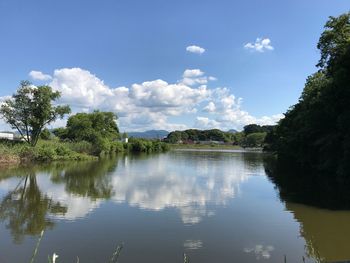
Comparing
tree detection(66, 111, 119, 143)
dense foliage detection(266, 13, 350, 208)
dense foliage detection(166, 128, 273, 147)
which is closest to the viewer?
dense foliage detection(266, 13, 350, 208)

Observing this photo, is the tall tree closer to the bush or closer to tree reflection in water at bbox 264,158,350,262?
tree reflection in water at bbox 264,158,350,262

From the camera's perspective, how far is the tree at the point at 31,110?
145 ft

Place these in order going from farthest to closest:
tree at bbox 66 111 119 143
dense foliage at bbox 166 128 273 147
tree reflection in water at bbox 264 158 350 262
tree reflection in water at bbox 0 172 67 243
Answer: dense foliage at bbox 166 128 273 147 < tree at bbox 66 111 119 143 < tree reflection in water at bbox 0 172 67 243 < tree reflection in water at bbox 264 158 350 262

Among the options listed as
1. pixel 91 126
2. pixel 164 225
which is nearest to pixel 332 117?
pixel 164 225

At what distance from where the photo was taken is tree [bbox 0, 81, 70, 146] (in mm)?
44156

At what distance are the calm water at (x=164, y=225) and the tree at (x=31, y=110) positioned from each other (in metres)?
24.1

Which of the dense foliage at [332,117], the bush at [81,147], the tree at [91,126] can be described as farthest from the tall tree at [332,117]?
the tree at [91,126]

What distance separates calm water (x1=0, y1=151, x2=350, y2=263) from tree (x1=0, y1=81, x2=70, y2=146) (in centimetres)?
2415

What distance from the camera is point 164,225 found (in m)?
12.9

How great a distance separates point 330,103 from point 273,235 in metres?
16.2

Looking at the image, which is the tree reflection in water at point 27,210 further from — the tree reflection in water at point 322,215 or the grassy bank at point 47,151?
the grassy bank at point 47,151

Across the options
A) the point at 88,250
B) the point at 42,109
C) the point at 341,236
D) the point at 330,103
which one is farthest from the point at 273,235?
the point at 42,109

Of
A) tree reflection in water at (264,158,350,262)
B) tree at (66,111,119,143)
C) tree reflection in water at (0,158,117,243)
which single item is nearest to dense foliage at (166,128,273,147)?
tree at (66,111,119,143)

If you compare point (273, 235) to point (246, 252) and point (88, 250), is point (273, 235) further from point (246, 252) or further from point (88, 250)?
point (88, 250)
